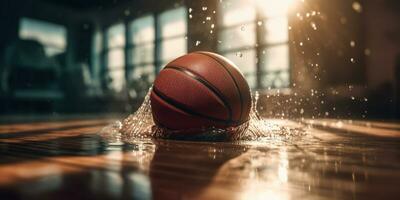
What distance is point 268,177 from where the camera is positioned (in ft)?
2.60

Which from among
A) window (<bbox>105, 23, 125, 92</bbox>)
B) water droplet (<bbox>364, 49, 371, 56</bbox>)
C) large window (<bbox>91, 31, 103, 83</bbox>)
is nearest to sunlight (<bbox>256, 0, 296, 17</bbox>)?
water droplet (<bbox>364, 49, 371, 56</bbox>)

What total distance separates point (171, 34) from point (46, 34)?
146 inches

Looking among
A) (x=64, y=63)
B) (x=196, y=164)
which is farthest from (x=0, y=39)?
(x=196, y=164)

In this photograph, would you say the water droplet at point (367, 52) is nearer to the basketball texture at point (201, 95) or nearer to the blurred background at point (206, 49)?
the blurred background at point (206, 49)

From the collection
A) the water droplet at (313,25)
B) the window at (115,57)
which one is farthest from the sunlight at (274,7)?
the window at (115,57)

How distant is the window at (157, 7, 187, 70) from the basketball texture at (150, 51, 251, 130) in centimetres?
571

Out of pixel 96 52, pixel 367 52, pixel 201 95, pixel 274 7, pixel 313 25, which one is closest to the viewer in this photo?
pixel 201 95

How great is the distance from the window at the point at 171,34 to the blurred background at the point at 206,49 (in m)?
0.02

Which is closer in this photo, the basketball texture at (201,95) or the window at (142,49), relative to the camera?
the basketball texture at (201,95)

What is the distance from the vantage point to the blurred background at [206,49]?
14.8ft

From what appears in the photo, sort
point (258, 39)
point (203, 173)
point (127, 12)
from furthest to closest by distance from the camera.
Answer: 1. point (127, 12)
2. point (258, 39)
3. point (203, 173)

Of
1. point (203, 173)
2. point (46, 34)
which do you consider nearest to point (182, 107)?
point (203, 173)

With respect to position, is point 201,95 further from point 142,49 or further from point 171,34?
point 142,49

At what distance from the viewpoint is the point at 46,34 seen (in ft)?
31.3
